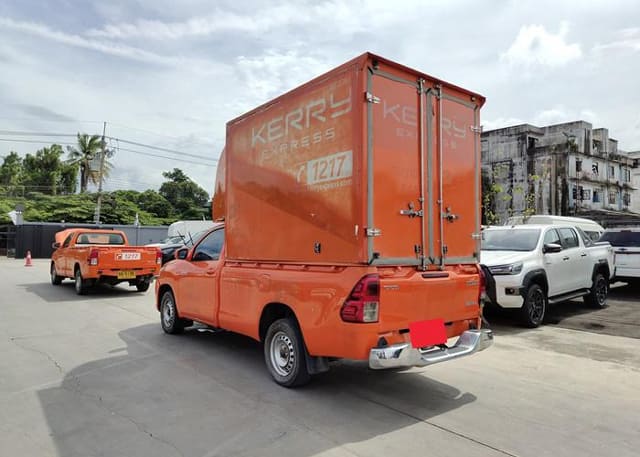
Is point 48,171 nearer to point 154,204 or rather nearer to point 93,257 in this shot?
point 154,204

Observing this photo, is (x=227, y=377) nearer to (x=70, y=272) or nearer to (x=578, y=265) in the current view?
(x=578, y=265)

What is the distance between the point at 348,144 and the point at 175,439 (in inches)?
113

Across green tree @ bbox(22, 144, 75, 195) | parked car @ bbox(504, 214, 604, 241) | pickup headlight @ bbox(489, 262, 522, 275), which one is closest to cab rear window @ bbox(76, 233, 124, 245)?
pickup headlight @ bbox(489, 262, 522, 275)

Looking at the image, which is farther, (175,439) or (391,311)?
(391,311)

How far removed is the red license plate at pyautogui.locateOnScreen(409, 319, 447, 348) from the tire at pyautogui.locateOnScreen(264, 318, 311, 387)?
1.10 meters

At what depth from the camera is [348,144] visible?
14.3ft

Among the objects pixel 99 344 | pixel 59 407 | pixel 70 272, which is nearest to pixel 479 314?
pixel 59 407

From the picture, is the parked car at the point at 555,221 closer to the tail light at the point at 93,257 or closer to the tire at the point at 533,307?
the tire at the point at 533,307

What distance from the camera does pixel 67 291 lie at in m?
13.4

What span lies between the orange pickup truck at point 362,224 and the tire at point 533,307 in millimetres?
3338

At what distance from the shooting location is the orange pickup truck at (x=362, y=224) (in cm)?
422

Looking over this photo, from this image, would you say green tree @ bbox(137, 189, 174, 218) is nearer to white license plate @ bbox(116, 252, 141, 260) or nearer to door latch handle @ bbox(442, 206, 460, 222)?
white license plate @ bbox(116, 252, 141, 260)

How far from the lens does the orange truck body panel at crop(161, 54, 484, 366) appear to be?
4262 mm

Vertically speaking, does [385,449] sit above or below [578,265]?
below
